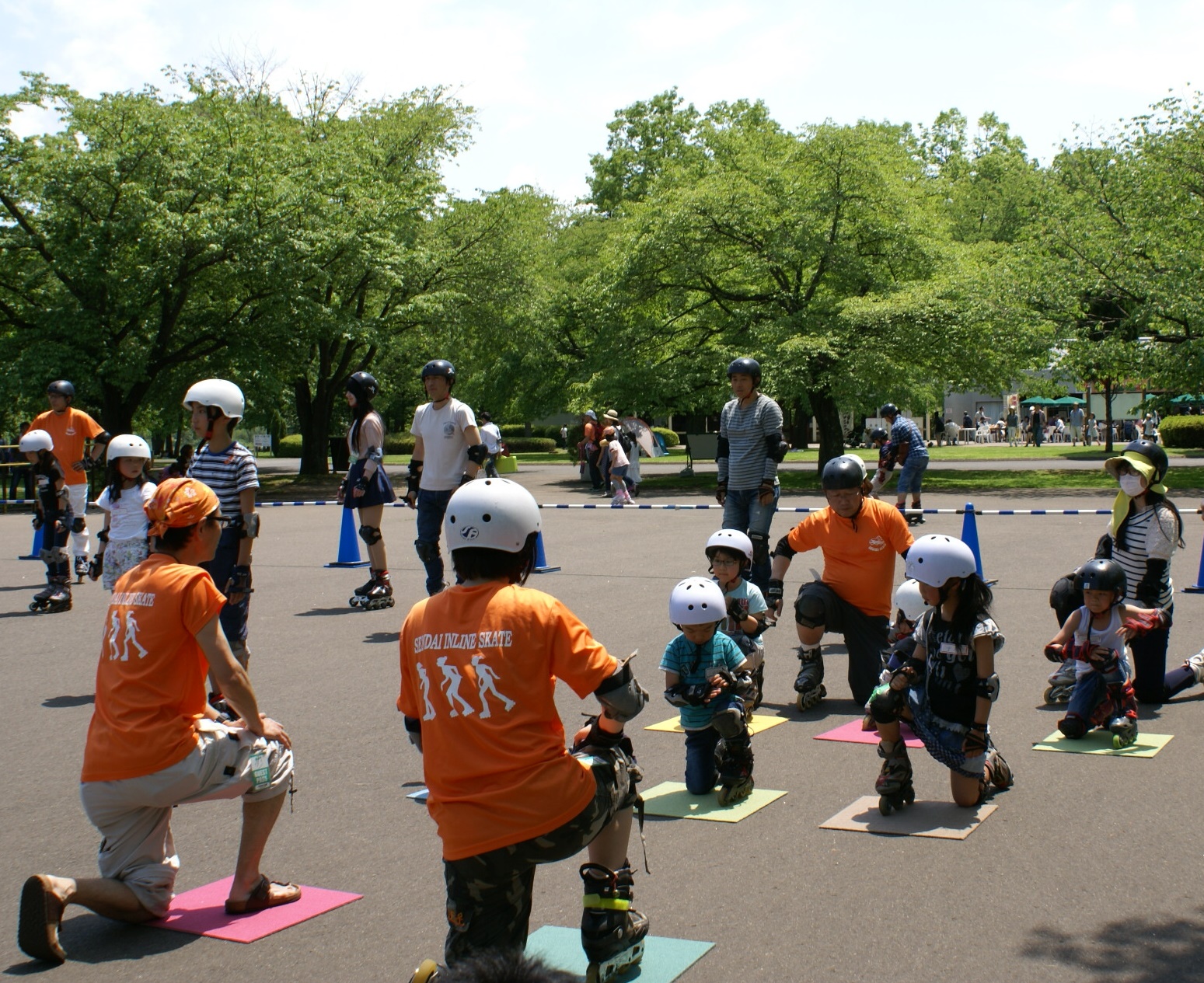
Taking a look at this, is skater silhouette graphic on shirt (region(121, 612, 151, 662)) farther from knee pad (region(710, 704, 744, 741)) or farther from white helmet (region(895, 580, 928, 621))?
white helmet (region(895, 580, 928, 621))

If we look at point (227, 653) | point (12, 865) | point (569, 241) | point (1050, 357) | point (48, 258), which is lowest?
point (12, 865)

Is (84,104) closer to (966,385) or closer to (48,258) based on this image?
(48,258)

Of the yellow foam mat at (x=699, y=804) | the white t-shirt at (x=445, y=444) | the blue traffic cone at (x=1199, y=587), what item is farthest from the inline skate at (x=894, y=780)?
the blue traffic cone at (x=1199, y=587)

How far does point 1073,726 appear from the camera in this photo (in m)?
6.43

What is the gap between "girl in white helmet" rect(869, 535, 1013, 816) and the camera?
17.4ft

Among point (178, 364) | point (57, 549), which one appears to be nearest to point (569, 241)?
point (178, 364)

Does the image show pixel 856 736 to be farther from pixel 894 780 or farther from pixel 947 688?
pixel 894 780

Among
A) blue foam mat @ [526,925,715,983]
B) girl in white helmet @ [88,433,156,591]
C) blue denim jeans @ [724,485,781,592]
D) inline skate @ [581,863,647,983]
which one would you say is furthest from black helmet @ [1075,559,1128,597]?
girl in white helmet @ [88,433,156,591]

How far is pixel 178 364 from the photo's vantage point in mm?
31625

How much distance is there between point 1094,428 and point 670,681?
198ft

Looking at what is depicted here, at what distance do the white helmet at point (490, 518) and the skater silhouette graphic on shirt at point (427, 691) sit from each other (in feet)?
1.14

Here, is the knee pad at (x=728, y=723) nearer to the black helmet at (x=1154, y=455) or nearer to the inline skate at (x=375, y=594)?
the black helmet at (x=1154, y=455)

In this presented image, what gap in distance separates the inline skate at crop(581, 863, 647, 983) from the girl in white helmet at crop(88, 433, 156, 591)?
5867mm

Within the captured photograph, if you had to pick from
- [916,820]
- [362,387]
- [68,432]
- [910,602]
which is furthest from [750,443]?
[68,432]
